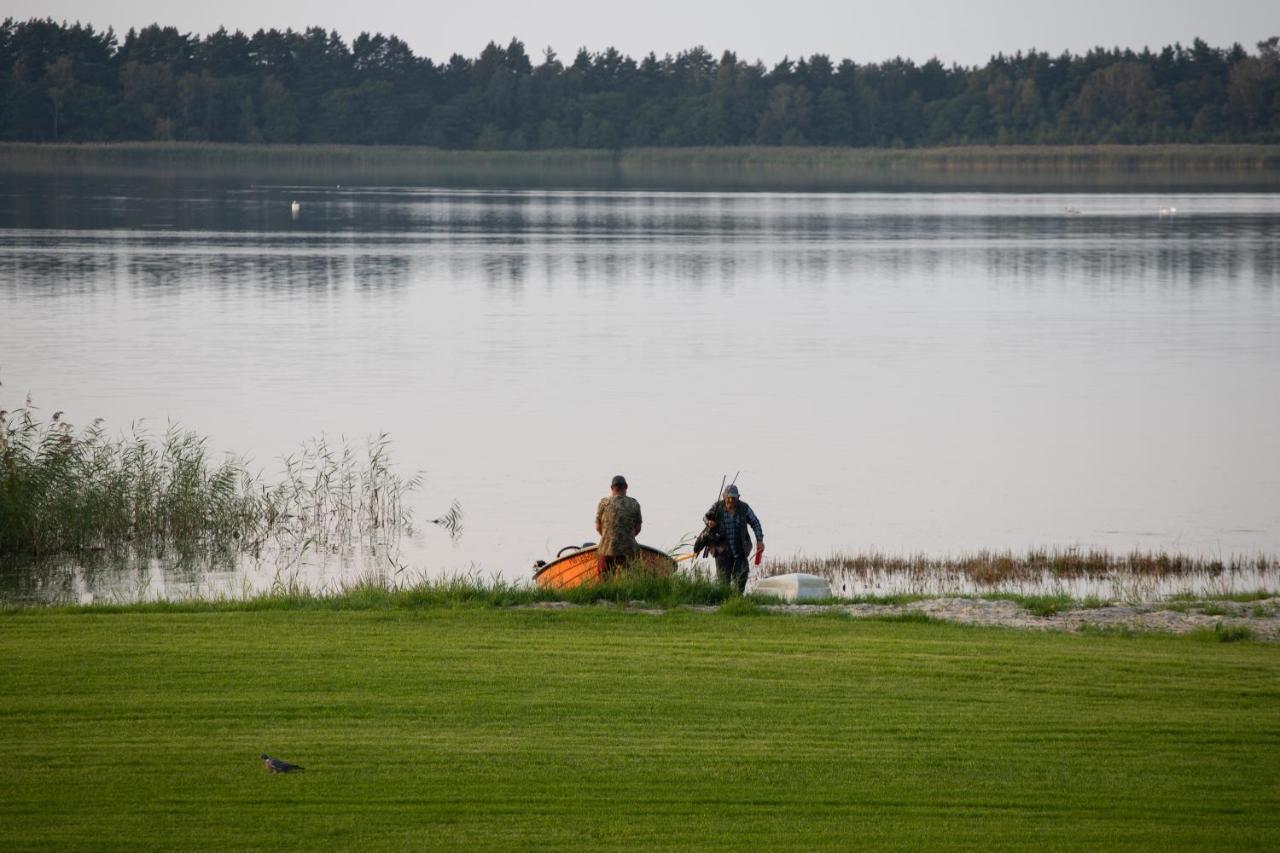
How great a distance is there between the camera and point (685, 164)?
191500 mm

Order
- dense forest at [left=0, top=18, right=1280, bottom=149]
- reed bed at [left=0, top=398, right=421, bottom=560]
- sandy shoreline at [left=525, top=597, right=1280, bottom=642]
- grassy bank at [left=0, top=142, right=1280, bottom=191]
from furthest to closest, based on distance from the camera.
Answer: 1. dense forest at [left=0, top=18, right=1280, bottom=149]
2. grassy bank at [left=0, top=142, right=1280, bottom=191]
3. reed bed at [left=0, top=398, right=421, bottom=560]
4. sandy shoreline at [left=525, top=597, right=1280, bottom=642]

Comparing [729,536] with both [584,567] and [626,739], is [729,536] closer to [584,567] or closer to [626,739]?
[584,567]

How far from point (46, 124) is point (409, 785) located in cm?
18025

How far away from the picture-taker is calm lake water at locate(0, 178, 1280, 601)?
2488 centimetres

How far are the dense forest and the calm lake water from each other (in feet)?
328

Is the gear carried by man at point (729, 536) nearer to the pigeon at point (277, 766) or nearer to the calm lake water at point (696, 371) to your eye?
the calm lake water at point (696, 371)

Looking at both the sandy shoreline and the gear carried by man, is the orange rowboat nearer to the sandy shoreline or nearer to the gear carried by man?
the gear carried by man

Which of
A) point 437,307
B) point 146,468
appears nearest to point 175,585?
point 146,468

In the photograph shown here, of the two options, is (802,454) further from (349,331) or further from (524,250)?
(524,250)

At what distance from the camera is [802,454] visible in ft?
97.1

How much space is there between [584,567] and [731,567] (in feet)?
5.21

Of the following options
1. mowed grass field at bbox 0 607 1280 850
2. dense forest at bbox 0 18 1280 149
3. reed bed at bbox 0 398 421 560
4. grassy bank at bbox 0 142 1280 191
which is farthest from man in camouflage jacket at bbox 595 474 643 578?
dense forest at bbox 0 18 1280 149

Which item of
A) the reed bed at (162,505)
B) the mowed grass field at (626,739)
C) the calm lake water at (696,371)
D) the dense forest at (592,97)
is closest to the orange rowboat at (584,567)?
the mowed grass field at (626,739)

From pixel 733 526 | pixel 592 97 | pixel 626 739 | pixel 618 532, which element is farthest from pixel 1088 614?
pixel 592 97
